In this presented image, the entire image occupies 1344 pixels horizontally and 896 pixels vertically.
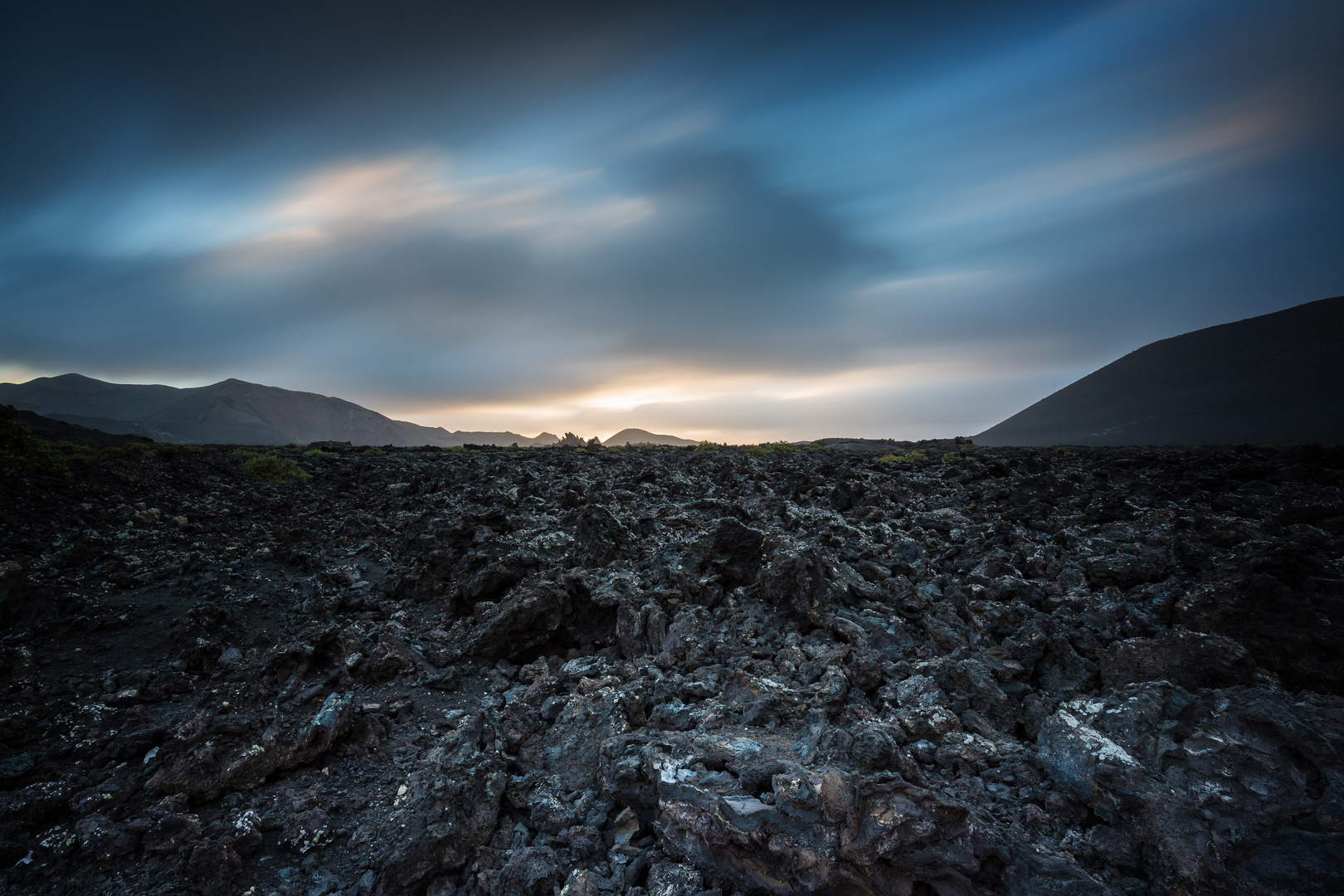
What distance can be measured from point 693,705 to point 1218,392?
64151mm

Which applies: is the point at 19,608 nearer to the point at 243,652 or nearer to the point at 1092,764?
the point at 243,652

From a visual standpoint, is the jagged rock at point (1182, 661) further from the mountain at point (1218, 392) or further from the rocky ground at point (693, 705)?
the mountain at point (1218, 392)

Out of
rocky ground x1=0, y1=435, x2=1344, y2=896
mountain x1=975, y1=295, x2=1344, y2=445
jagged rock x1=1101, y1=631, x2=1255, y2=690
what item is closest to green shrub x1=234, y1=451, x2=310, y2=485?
rocky ground x1=0, y1=435, x2=1344, y2=896

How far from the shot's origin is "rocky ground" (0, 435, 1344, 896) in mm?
3650

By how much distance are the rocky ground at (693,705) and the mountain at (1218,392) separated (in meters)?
37.9

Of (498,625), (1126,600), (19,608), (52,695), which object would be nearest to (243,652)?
(52,695)

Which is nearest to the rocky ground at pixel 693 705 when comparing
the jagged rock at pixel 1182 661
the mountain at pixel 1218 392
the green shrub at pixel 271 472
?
the jagged rock at pixel 1182 661

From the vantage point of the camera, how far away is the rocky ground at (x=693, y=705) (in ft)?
12.0

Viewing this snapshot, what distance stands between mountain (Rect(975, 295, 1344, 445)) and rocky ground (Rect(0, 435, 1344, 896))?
3792 centimetres

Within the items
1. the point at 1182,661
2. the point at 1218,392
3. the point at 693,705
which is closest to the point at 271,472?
the point at 693,705

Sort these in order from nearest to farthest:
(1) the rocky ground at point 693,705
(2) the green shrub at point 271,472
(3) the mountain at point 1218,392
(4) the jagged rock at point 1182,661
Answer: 1. (1) the rocky ground at point 693,705
2. (4) the jagged rock at point 1182,661
3. (2) the green shrub at point 271,472
4. (3) the mountain at point 1218,392

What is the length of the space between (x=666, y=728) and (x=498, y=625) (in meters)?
3.31

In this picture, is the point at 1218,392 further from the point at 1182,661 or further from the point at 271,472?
the point at 271,472

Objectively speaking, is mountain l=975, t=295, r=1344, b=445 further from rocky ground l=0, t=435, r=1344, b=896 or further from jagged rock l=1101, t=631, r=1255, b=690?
jagged rock l=1101, t=631, r=1255, b=690
